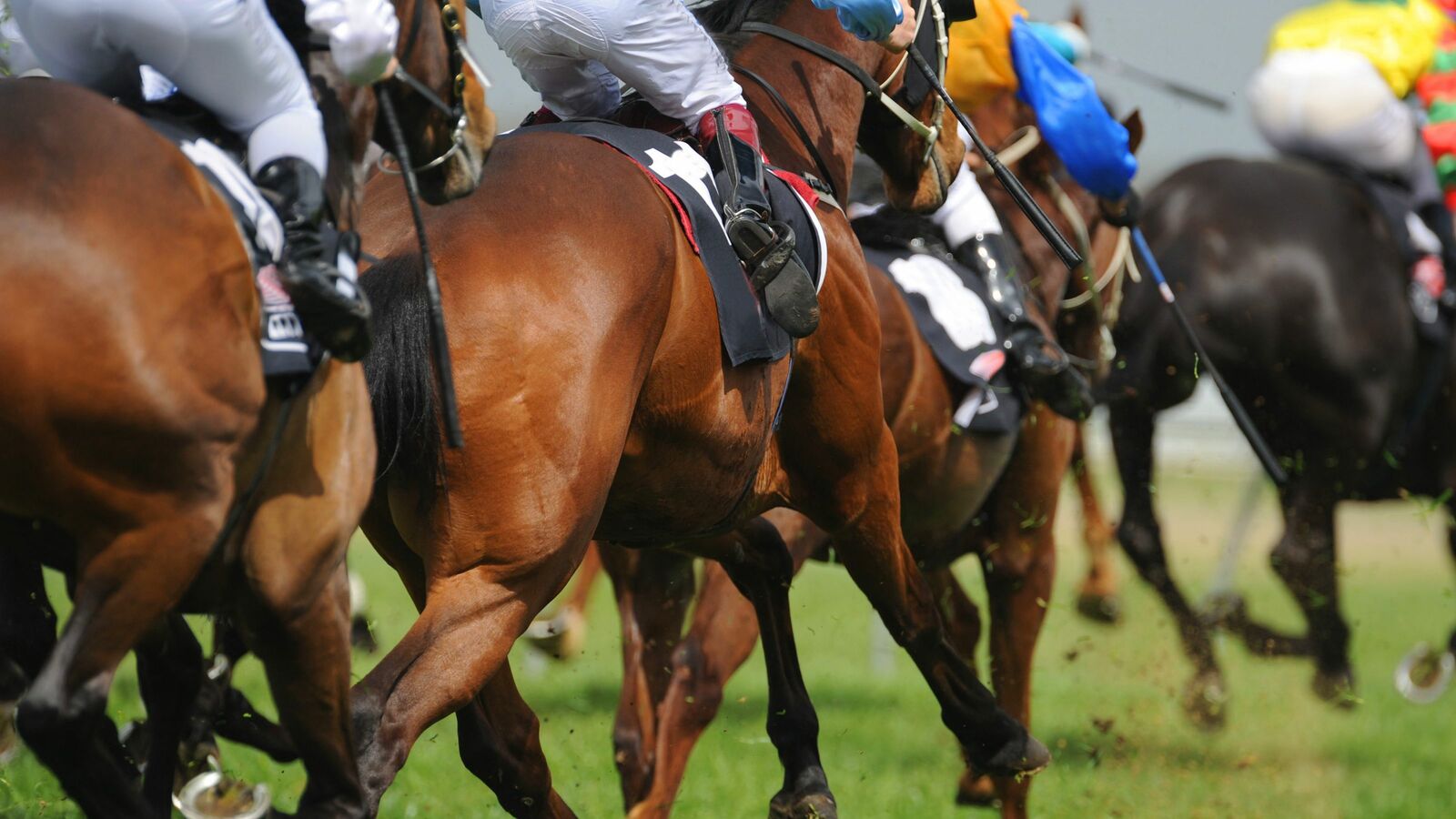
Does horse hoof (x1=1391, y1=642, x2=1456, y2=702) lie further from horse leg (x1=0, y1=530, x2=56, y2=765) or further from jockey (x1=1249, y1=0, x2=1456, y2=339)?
horse leg (x1=0, y1=530, x2=56, y2=765)

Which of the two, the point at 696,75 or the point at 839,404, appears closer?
the point at 696,75

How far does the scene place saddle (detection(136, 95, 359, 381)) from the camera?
2625mm

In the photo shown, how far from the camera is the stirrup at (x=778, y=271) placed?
3805mm

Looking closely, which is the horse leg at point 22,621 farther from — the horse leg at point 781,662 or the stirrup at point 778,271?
the horse leg at point 781,662

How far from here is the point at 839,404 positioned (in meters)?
4.31

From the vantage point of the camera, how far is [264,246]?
2672mm

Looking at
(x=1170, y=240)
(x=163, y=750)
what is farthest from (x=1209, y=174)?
(x=163, y=750)

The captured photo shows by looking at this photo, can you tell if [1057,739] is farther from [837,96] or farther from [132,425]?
[132,425]

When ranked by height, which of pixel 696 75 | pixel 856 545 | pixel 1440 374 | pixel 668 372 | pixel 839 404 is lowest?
pixel 1440 374

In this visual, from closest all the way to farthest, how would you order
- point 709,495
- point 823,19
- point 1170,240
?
1. point 709,495
2. point 823,19
3. point 1170,240

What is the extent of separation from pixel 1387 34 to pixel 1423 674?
3.06 meters

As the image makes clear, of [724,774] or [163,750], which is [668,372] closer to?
[163,750]

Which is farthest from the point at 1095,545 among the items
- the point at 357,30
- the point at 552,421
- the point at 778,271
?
the point at 357,30

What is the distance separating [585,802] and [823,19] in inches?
111
